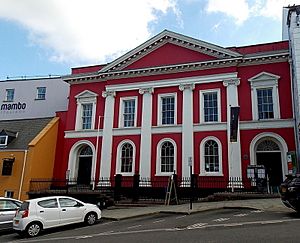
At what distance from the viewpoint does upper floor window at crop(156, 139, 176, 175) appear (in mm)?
22188

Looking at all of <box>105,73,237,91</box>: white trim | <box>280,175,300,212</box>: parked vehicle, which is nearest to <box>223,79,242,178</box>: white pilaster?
<box>105,73,237,91</box>: white trim

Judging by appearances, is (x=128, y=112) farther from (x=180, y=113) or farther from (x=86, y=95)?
(x=180, y=113)

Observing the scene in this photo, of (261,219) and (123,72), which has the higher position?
(123,72)

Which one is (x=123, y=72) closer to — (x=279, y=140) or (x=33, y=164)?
(x=33, y=164)

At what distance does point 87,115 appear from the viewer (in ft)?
85.3

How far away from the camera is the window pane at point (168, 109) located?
76.5 feet

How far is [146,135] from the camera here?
2319 centimetres

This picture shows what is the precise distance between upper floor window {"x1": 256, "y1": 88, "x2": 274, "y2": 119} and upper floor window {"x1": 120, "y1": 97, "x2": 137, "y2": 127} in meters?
9.05

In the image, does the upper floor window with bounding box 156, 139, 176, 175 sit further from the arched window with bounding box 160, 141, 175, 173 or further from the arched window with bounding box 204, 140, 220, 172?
the arched window with bounding box 204, 140, 220, 172

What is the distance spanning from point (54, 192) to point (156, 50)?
1286 centimetres

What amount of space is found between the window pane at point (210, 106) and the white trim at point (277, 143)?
3082mm

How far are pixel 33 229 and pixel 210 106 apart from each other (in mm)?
14787

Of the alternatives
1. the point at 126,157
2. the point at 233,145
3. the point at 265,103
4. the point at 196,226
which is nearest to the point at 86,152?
the point at 126,157

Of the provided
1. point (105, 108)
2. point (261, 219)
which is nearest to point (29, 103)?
point (105, 108)
